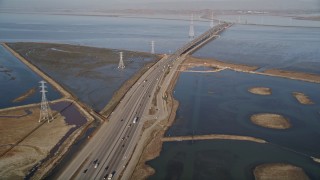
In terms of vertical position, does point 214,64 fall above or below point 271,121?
above

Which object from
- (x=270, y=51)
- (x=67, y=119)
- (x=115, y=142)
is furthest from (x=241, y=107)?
(x=270, y=51)

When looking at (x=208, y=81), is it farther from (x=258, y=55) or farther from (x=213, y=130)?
(x=258, y=55)

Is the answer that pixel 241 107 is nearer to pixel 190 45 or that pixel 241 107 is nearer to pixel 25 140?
pixel 25 140

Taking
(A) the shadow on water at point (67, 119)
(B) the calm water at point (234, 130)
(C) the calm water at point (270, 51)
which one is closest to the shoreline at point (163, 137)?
(B) the calm water at point (234, 130)

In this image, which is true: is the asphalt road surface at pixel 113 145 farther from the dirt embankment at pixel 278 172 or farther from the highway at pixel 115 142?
the dirt embankment at pixel 278 172

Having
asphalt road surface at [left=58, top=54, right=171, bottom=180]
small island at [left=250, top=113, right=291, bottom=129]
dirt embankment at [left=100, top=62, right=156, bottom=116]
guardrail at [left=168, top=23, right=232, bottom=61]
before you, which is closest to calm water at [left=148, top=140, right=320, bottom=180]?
asphalt road surface at [left=58, top=54, right=171, bottom=180]
